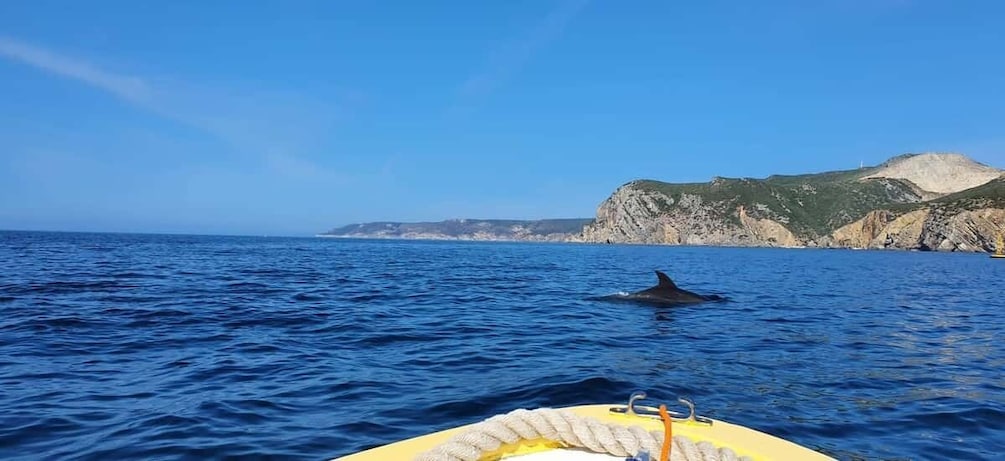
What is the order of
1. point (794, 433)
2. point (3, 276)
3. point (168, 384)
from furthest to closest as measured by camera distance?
point (3, 276) < point (168, 384) < point (794, 433)

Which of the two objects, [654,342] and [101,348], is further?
[654,342]

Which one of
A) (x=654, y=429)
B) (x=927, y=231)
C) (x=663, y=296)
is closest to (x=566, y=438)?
(x=654, y=429)

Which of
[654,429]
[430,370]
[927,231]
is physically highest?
[927,231]

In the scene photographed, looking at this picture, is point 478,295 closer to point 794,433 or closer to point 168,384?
point 168,384

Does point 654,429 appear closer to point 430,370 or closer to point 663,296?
point 430,370

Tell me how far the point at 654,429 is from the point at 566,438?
32.1 inches

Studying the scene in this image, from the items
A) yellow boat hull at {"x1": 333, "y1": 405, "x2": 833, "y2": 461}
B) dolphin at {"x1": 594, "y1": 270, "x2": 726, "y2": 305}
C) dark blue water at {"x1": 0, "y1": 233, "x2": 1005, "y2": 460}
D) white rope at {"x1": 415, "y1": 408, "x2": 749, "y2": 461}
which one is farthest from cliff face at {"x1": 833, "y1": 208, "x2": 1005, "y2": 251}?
white rope at {"x1": 415, "y1": 408, "x2": 749, "y2": 461}

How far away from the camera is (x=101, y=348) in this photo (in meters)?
11.8

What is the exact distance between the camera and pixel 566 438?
4.19m

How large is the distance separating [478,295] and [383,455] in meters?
21.3

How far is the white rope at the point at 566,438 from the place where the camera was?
3.95 meters

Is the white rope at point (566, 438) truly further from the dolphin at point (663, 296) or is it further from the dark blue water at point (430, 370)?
the dolphin at point (663, 296)

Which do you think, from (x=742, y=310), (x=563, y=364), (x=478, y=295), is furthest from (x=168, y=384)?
(x=742, y=310)

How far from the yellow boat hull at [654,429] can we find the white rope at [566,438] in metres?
0.07
